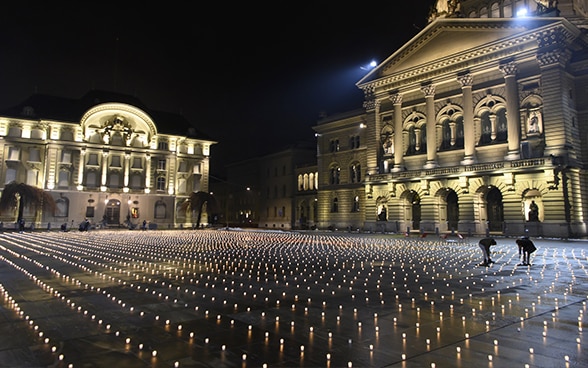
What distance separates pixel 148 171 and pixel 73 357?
2455 inches

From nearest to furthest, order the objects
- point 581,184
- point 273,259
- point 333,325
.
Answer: point 333,325 < point 273,259 < point 581,184

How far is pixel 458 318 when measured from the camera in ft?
24.6

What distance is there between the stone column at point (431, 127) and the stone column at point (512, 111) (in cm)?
766

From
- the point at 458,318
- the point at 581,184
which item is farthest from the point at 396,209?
the point at 458,318

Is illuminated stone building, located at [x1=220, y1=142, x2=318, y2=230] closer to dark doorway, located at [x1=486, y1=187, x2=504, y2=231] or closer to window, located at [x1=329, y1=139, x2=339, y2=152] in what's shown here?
window, located at [x1=329, y1=139, x2=339, y2=152]

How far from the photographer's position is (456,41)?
A: 41875mm

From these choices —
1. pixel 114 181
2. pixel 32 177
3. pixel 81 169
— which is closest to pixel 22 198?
pixel 32 177

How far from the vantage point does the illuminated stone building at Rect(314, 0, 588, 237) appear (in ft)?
112

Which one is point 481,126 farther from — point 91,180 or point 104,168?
point 91,180

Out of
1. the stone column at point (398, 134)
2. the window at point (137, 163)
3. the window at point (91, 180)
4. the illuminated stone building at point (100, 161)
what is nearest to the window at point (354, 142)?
the stone column at point (398, 134)

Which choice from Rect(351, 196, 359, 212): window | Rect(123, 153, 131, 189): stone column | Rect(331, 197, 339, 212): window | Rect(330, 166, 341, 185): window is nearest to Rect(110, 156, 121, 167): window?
Rect(123, 153, 131, 189): stone column

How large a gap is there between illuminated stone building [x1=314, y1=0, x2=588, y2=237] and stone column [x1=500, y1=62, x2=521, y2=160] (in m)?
0.09

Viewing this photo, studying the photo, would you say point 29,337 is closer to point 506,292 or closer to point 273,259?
point 506,292

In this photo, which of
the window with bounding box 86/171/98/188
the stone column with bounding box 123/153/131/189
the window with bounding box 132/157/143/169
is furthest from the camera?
the window with bounding box 132/157/143/169
